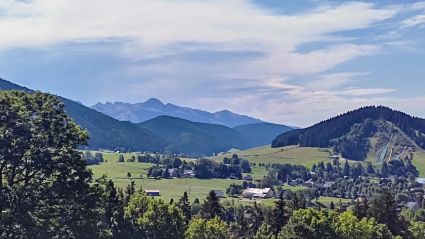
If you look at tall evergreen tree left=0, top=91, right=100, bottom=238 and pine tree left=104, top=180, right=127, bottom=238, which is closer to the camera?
tall evergreen tree left=0, top=91, right=100, bottom=238

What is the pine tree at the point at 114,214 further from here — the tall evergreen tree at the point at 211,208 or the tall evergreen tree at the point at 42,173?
the tall evergreen tree at the point at 211,208

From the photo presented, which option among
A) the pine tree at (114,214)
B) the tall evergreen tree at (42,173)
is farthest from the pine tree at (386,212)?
the tall evergreen tree at (42,173)

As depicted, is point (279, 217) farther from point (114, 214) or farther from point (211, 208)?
point (114, 214)

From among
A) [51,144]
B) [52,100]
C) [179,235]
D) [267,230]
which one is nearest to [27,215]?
[51,144]

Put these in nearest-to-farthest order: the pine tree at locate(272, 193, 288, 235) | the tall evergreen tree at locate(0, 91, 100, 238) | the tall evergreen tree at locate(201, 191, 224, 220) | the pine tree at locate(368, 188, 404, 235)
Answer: the tall evergreen tree at locate(0, 91, 100, 238)
the pine tree at locate(272, 193, 288, 235)
the tall evergreen tree at locate(201, 191, 224, 220)
the pine tree at locate(368, 188, 404, 235)

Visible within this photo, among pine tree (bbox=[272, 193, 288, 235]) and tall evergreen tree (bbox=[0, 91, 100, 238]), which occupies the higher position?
tall evergreen tree (bbox=[0, 91, 100, 238])

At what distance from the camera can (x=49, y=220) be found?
55469 mm

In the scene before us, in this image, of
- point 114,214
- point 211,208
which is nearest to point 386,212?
point 211,208

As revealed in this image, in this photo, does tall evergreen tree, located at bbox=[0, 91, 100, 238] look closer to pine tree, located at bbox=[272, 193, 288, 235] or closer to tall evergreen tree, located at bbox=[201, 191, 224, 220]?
pine tree, located at bbox=[272, 193, 288, 235]

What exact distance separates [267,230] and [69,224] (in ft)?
124

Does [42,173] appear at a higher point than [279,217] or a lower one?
higher

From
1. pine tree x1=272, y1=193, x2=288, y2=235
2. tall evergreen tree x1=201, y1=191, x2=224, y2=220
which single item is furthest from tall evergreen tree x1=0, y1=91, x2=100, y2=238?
tall evergreen tree x1=201, y1=191, x2=224, y2=220

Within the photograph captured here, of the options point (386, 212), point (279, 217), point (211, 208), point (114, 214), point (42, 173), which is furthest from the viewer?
point (386, 212)

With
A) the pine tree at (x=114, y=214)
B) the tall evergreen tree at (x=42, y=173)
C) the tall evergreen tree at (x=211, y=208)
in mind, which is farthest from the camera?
the tall evergreen tree at (x=211, y=208)
